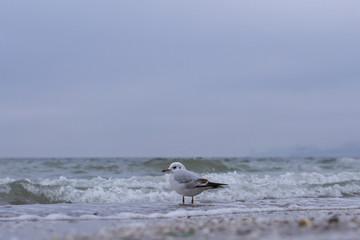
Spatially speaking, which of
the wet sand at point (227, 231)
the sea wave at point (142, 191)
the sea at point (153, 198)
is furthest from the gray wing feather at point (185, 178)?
the wet sand at point (227, 231)

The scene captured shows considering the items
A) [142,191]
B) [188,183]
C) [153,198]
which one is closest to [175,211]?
[188,183]

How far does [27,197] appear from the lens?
378 inches

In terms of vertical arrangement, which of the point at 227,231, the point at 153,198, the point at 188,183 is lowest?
the point at 153,198

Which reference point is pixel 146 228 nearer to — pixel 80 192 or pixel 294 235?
pixel 294 235

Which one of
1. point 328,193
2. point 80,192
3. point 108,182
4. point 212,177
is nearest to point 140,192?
point 80,192

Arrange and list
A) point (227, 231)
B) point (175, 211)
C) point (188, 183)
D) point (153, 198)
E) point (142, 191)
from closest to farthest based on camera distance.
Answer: point (227, 231), point (175, 211), point (188, 183), point (153, 198), point (142, 191)

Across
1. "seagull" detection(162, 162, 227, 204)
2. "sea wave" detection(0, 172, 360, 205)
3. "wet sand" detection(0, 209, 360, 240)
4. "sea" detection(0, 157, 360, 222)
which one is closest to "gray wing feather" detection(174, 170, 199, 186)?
"seagull" detection(162, 162, 227, 204)

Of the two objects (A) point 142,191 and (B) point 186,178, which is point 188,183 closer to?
(B) point 186,178

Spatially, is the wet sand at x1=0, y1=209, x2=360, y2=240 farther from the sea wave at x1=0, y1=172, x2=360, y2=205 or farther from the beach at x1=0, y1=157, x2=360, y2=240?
the sea wave at x1=0, y1=172, x2=360, y2=205

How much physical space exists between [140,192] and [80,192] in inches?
52.1

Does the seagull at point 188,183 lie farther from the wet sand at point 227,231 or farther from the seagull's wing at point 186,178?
the wet sand at point 227,231

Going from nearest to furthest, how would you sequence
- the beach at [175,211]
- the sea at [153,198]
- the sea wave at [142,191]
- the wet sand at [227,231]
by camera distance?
the wet sand at [227,231] → the beach at [175,211] → the sea at [153,198] → the sea wave at [142,191]

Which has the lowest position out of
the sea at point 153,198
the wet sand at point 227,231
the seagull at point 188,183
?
the sea at point 153,198

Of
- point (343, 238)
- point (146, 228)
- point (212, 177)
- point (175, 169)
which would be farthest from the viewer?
point (212, 177)
